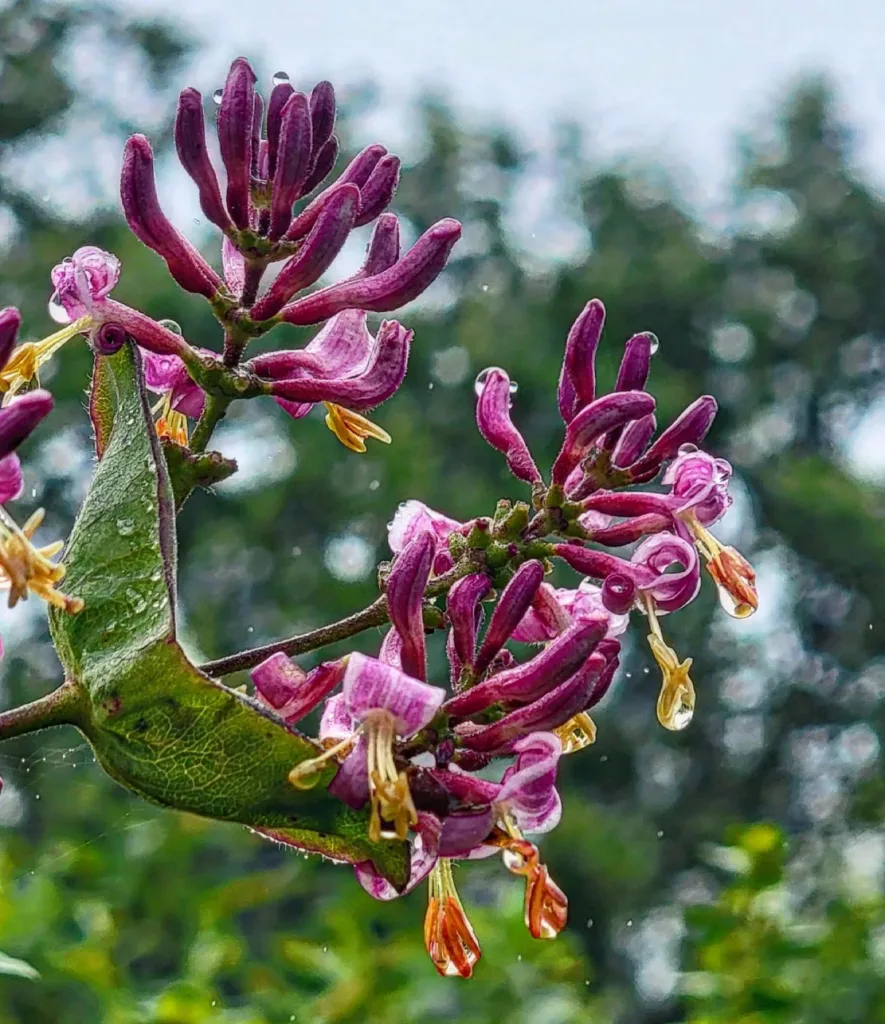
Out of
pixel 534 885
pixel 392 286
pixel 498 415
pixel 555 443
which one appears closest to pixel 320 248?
pixel 392 286

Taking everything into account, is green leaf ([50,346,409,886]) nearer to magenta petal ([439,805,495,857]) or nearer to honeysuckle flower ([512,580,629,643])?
magenta petal ([439,805,495,857])

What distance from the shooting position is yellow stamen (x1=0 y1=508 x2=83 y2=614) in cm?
45

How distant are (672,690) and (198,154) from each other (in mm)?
292

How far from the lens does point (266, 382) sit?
2.03 ft

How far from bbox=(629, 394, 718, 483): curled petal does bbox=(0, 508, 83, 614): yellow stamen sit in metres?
0.27

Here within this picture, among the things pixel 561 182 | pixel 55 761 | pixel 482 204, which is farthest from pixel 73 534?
pixel 561 182

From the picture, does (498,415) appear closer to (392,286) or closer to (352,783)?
(392,286)

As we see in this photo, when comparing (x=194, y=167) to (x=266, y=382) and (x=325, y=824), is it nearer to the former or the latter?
(x=266, y=382)

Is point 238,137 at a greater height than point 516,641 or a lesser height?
greater

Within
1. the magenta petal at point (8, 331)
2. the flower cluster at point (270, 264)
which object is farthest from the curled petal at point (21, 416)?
the flower cluster at point (270, 264)

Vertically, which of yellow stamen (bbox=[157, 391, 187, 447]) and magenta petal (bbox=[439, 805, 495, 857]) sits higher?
yellow stamen (bbox=[157, 391, 187, 447])

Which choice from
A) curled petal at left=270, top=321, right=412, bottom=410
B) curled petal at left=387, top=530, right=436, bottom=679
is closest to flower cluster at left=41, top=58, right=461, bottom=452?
curled petal at left=270, top=321, right=412, bottom=410

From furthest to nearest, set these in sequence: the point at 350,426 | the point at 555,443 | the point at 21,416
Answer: the point at 555,443 < the point at 350,426 < the point at 21,416

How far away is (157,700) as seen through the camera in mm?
492
